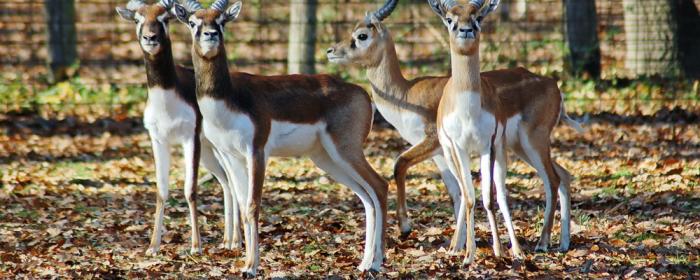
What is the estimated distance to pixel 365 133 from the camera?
798cm

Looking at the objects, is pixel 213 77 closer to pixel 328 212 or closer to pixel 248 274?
pixel 248 274

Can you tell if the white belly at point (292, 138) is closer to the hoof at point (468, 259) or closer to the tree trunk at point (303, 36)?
the hoof at point (468, 259)

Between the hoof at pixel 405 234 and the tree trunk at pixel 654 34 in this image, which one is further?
the tree trunk at pixel 654 34

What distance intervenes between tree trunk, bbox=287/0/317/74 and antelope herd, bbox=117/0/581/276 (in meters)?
7.04

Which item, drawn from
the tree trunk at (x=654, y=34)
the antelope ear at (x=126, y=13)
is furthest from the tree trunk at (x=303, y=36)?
the antelope ear at (x=126, y=13)

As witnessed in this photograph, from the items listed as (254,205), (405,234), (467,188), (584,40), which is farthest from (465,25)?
(584,40)

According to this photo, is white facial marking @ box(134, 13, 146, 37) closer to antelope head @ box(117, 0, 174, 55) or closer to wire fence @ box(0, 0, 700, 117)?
antelope head @ box(117, 0, 174, 55)

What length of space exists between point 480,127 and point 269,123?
139cm

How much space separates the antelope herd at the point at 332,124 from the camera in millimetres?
7371

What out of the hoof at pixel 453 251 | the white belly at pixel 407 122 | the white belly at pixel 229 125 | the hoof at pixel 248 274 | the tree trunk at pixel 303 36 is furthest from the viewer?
the tree trunk at pixel 303 36

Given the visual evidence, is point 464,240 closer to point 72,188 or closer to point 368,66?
point 368,66

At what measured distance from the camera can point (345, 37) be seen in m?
16.3

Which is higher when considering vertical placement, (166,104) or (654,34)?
(166,104)

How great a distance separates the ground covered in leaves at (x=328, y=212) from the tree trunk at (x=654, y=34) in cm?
140
